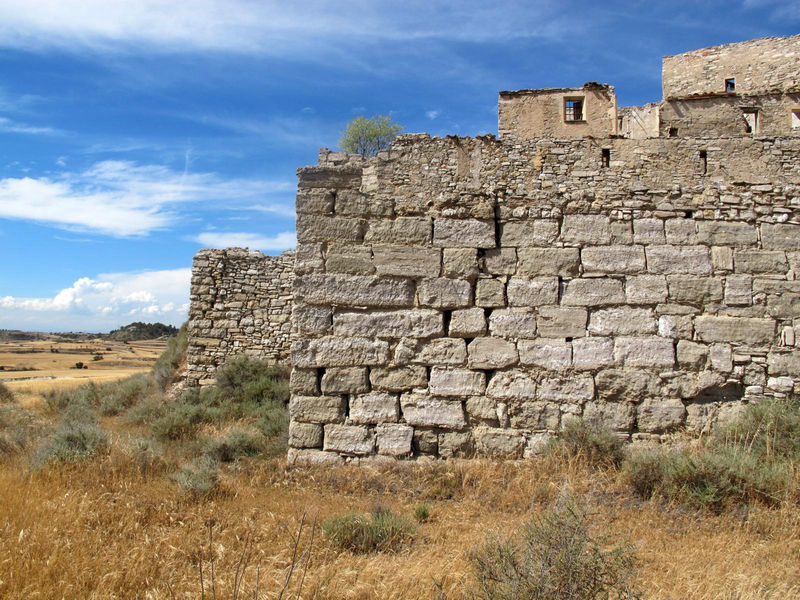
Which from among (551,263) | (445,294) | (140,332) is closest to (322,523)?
(445,294)

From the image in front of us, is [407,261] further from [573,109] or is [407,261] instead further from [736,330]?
[573,109]

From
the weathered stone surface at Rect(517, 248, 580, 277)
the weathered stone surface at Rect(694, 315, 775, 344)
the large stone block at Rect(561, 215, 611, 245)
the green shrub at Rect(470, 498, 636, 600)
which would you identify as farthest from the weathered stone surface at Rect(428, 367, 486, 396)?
the green shrub at Rect(470, 498, 636, 600)

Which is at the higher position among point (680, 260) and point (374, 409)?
point (680, 260)

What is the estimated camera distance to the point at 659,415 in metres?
5.39

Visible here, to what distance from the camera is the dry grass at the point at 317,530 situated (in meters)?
3.22

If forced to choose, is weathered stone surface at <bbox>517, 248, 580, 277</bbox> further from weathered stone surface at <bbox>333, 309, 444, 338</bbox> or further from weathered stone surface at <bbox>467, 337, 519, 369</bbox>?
weathered stone surface at <bbox>333, 309, 444, 338</bbox>

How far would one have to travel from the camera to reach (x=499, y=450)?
538cm

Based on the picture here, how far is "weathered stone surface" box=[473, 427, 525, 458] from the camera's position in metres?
5.37

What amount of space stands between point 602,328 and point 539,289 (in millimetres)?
748

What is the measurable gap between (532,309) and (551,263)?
0.52m

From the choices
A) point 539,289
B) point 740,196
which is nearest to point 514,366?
point 539,289

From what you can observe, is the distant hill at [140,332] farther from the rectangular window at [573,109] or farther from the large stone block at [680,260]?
the large stone block at [680,260]

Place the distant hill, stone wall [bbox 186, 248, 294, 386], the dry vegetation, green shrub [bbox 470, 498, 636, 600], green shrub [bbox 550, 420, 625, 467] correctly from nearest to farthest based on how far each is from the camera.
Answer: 1. green shrub [bbox 470, 498, 636, 600]
2. the dry vegetation
3. green shrub [bbox 550, 420, 625, 467]
4. stone wall [bbox 186, 248, 294, 386]
5. the distant hill

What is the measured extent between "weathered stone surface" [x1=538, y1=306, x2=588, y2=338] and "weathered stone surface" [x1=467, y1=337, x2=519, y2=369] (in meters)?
0.37
